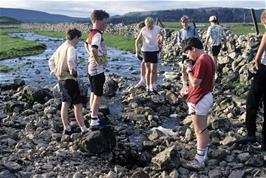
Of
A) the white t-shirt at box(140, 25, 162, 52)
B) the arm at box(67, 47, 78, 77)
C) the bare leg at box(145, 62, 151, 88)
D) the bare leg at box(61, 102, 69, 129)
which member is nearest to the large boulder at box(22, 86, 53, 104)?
the bare leg at box(145, 62, 151, 88)

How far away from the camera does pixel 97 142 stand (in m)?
10.6

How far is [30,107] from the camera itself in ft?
52.5

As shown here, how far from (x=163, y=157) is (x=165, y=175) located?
40cm

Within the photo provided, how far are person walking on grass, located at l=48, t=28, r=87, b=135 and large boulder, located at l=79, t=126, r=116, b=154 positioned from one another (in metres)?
1.00

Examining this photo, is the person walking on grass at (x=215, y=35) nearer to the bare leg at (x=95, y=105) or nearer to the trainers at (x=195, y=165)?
the bare leg at (x=95, y=105)

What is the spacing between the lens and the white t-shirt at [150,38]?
15883mm

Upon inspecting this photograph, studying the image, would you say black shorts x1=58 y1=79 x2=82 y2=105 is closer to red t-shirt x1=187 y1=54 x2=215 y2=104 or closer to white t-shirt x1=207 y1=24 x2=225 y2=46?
red t-shirt x1=187 y1=54 x2=215 y2=104

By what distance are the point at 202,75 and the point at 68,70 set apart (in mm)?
3645

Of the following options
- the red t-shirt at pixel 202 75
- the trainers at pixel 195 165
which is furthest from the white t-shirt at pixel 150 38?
the trainers at pixel 195 165

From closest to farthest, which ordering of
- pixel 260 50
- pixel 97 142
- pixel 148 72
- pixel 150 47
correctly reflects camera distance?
pixel 260 50 → pixel 97 142 → pixel 150 47 → pixel 148 72

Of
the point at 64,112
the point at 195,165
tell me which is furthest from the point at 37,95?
the point at 195,165

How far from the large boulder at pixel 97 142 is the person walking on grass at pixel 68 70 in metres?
1.00

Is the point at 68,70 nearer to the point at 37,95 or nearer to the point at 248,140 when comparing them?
the point at 248,140

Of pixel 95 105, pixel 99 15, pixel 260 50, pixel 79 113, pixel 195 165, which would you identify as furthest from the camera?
pixel 95 105
